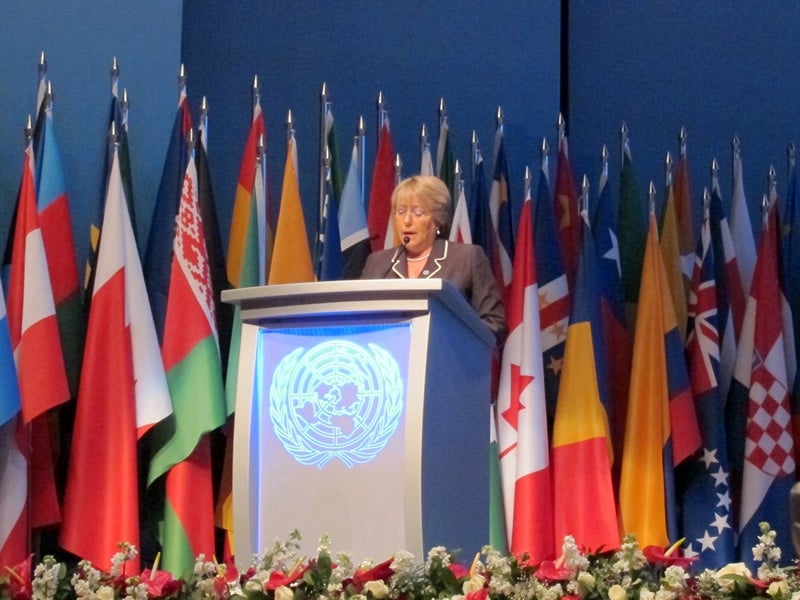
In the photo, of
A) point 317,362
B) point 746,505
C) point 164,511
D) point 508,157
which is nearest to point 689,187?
point 508,157

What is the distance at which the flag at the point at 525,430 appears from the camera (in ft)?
13.0

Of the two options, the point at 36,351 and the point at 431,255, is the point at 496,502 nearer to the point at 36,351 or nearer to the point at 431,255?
the point at 431,255

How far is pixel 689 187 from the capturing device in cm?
468

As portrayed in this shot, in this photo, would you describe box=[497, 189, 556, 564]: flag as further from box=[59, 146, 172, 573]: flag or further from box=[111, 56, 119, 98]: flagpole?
A: box=[111, 56, 119, 98]: flagpole

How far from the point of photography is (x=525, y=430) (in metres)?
4.00

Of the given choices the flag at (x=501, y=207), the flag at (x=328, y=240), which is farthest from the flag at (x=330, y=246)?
the flag at (x=501, y=207)

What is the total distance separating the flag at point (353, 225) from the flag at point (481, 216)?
41 centimetres

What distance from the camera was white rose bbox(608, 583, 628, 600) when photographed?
2035 mm

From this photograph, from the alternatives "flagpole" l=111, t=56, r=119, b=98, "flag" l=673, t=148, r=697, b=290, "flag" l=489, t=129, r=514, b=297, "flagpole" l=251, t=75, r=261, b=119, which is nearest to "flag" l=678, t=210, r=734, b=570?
"flag" l=673, t=148, r=697, b=290

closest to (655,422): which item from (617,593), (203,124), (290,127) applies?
(290,127)

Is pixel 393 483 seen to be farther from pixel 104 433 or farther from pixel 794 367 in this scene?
pixel 794 367

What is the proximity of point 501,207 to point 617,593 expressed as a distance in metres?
2.66

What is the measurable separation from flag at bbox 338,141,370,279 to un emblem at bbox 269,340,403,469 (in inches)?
77.0

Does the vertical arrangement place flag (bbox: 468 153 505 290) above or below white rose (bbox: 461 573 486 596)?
above
